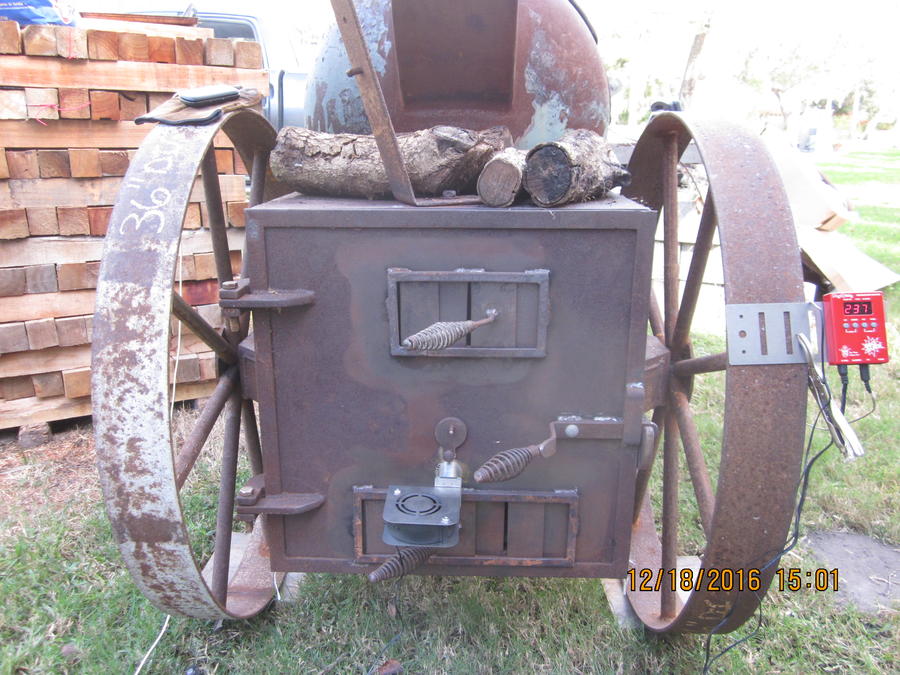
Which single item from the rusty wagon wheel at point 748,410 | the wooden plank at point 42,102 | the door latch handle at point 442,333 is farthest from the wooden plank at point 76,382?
the rusty wagon wheel at point 748,410

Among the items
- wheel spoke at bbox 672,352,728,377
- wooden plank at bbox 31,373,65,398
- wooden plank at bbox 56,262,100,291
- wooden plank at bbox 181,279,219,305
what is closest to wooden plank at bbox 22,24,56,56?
wooden plank at bbox 56,262,100,291

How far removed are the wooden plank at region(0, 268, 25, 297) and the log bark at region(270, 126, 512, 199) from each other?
6.23ft

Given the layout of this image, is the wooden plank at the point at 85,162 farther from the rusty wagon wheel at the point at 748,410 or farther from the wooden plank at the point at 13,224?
the rusty wagon wheel at the point at 748,410

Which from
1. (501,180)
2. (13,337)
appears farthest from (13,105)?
(501,180)

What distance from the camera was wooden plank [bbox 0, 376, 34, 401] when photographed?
322cm

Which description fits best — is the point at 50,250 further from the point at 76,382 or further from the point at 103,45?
the point at 103,45

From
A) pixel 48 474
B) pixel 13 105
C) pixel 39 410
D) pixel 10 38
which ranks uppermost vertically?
pixel 10 38

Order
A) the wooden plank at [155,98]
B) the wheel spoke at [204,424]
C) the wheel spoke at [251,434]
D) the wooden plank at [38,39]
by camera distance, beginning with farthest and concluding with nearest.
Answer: the wooden plank at [155,98] < the wooden plank at [38,39] < the wheel spoke at [251,434] < the wheel spoke at [204,424]

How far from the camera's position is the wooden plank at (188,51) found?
3217 millimetres

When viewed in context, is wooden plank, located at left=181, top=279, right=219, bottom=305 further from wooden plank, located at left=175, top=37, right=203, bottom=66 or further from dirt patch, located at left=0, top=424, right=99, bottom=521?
wooden plank, located at left=175, top=37, right=203, bottom=66

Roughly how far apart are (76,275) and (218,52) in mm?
1246

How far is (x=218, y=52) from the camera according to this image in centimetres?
332

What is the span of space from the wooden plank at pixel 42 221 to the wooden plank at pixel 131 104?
540 mm

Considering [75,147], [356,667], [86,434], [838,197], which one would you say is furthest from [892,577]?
[838,197]
